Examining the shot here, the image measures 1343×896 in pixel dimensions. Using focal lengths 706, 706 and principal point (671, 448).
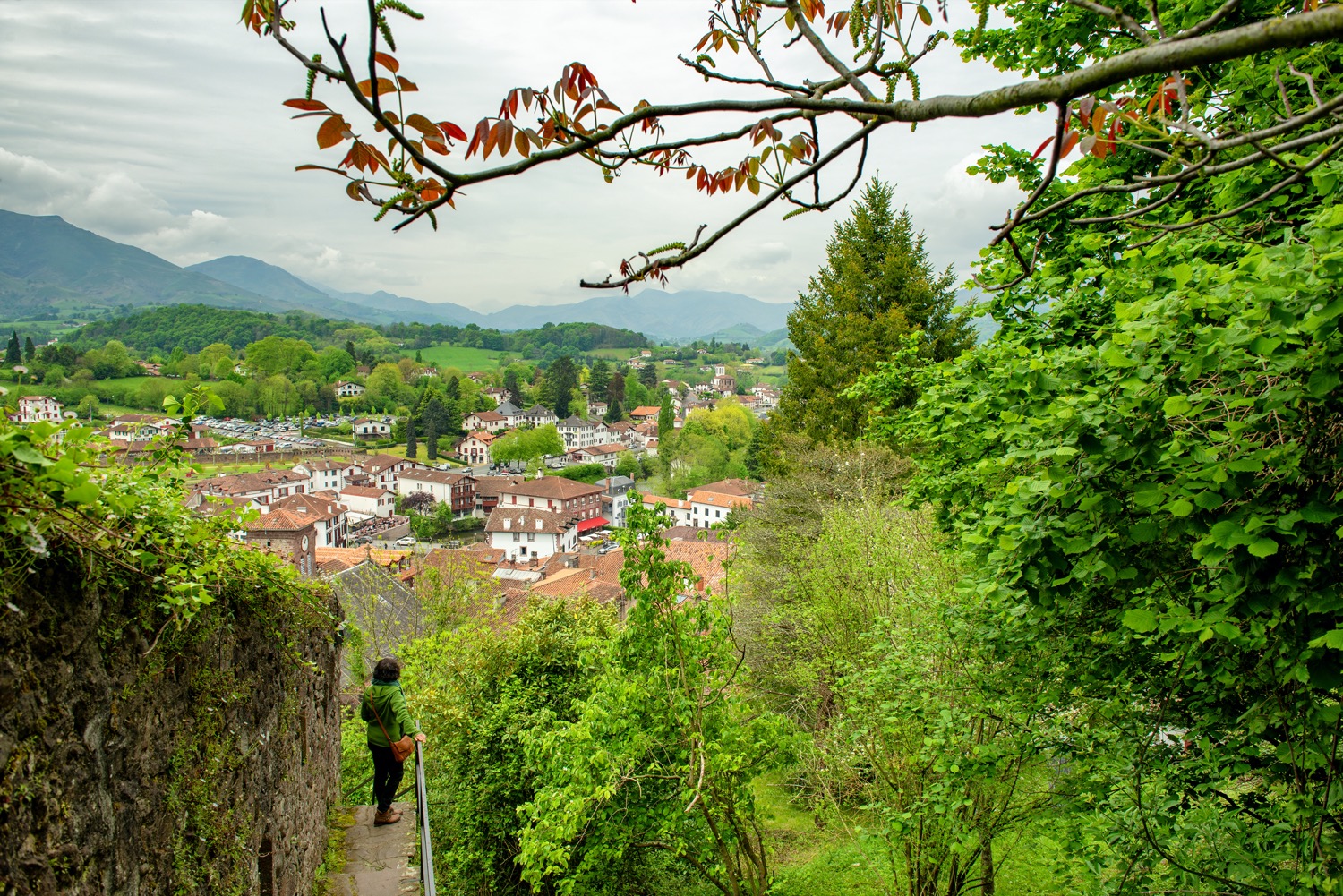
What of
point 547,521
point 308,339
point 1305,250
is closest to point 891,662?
point 1305,250

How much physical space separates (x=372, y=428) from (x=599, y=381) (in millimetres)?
38862

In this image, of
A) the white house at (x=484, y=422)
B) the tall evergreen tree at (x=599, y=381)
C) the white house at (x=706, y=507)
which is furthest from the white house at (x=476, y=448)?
the white house at (x=706, y=507)

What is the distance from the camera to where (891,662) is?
5941 millimetres

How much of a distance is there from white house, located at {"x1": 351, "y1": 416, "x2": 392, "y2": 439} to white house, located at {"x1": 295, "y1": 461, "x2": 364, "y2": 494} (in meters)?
23.1

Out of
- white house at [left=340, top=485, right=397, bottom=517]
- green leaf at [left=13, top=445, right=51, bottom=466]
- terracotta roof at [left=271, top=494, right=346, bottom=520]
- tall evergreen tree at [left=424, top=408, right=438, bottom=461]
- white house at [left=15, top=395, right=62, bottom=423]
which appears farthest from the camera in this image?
tall evergreen tree at [left=424, top=408, right=438, bottom=461]

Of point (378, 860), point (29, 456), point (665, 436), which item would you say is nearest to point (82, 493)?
point (29, 456)

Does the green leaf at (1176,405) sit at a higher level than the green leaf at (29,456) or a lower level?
higher

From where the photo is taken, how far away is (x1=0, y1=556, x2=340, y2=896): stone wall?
6.61ft

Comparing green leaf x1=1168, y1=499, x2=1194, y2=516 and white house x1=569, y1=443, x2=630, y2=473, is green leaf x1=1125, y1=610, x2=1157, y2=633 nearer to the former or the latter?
green leaf x1=1168, y1=499, x2=1194, y2=516

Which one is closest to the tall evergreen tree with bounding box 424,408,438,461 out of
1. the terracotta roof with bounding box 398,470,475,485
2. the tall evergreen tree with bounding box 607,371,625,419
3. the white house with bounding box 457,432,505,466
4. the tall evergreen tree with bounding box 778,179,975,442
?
the white house with bounding box 457,432,505,466

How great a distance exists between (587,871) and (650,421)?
105278 mm

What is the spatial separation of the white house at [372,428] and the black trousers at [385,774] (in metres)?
94.0

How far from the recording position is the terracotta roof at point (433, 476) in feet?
227

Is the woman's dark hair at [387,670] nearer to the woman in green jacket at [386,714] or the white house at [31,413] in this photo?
the woman in green jacket at [386,714]
